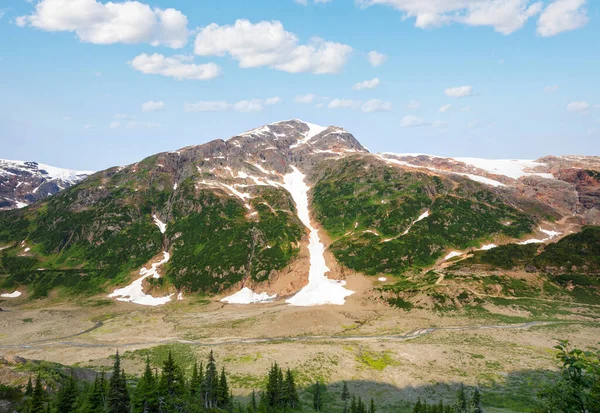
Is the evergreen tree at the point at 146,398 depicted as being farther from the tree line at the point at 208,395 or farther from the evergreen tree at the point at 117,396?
the evergreen tree at the point at 117,396

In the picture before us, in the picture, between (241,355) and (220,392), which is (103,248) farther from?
(220,392)

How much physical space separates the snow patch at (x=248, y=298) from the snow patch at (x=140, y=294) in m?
26.4

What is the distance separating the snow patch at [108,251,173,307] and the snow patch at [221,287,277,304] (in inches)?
1039

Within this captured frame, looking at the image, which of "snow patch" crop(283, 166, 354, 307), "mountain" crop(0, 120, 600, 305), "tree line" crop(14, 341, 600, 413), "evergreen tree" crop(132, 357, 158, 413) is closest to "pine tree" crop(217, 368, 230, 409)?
"tree line" crop(14, 341, 600, 413)

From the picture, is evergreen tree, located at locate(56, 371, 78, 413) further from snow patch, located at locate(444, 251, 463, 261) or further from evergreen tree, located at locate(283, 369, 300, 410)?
snow patch, located at locate(444, 251, 463, 261)

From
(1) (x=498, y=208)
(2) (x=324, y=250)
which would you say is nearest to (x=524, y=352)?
(2) (x=324, y=250)

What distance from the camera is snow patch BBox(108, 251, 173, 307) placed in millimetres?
139900

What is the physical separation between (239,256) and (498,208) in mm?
140886

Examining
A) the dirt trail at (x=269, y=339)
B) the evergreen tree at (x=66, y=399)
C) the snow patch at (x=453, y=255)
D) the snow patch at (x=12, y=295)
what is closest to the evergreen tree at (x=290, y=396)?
the evergreen tree at (x=66, y=399)

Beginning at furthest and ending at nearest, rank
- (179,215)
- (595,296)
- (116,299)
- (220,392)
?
(179,215), (116,299), (595,296), (220,392)

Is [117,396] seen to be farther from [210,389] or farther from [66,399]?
[210,389]

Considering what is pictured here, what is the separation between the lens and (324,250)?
169125 millimetres

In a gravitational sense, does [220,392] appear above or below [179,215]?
below

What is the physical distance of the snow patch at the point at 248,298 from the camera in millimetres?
134812
